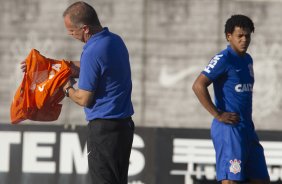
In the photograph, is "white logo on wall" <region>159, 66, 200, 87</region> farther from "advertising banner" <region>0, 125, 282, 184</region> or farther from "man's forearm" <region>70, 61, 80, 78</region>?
"man's forearm" <region>70, 61, 80, 78</region>

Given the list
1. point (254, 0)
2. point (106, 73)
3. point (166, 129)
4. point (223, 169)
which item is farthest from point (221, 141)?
point (254, 0)

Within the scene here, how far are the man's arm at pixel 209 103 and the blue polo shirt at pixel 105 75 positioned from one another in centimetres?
84

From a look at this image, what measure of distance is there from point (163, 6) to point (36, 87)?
3.78 metres

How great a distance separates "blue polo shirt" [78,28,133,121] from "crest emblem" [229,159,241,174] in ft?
3.31

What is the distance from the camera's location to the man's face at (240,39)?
22.6ft

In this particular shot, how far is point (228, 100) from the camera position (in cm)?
690

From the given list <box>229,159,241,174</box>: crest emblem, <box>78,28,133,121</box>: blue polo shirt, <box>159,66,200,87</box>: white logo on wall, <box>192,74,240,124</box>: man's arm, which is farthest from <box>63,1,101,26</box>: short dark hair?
<box>159,66,200,87</box>: white logo on wall

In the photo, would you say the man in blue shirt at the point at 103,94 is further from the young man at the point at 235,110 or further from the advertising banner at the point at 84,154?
the advertising banner at the point at 84,154

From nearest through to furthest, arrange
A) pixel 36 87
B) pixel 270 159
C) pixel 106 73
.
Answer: pixel 106 73, pixel 36 87, pixel 270 159

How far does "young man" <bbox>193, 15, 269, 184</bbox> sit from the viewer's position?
6855 mm

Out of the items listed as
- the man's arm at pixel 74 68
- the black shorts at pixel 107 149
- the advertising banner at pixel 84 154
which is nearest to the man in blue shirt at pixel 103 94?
the black shorts at pixel 107 149

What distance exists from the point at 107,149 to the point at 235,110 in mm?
1167

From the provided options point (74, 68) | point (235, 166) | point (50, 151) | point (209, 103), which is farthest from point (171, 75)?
point (74, 68)

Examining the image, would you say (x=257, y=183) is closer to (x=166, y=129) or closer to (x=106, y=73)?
(x=106, y=73)
